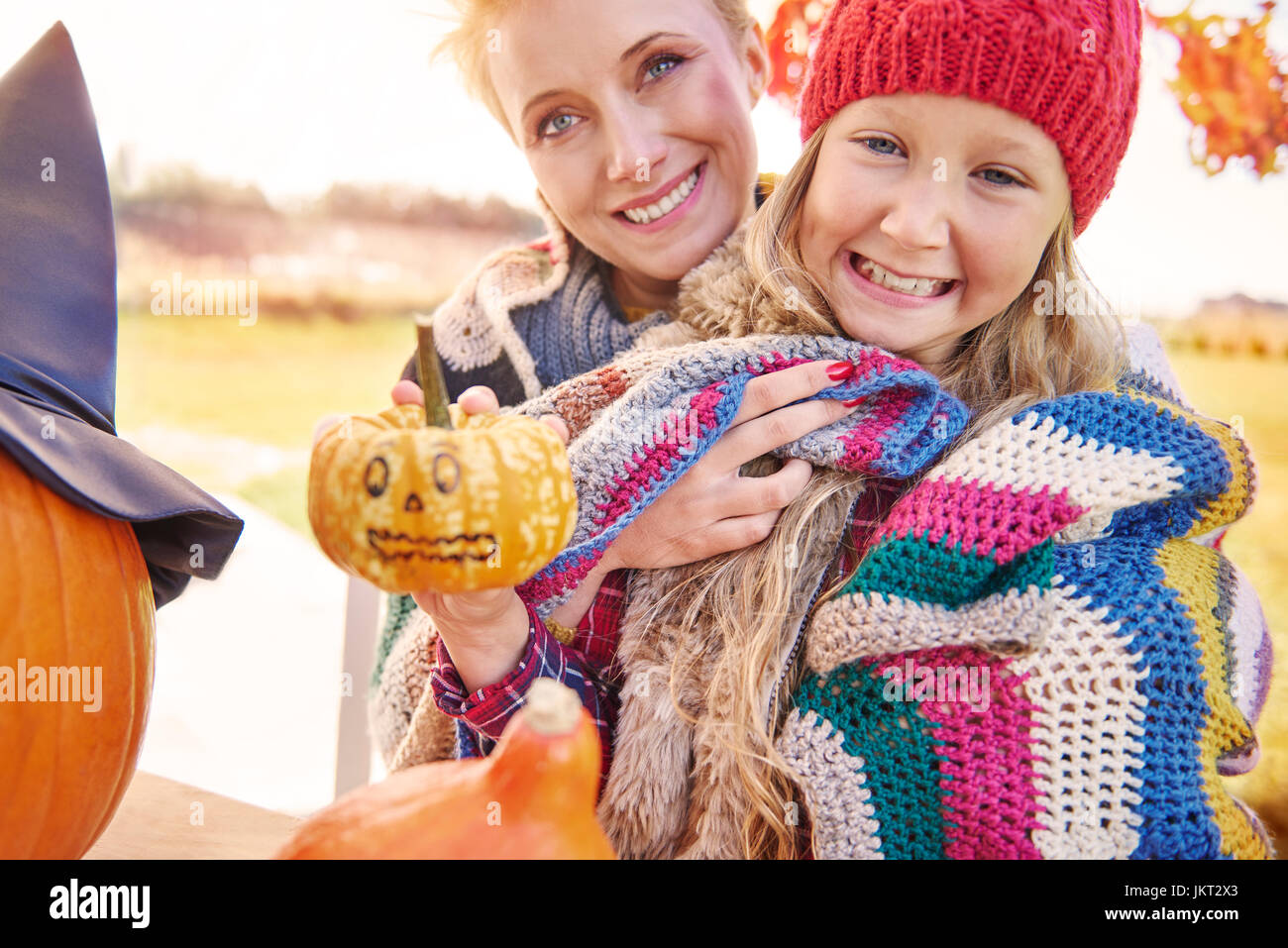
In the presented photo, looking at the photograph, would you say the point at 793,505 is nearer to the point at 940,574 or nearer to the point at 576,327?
the point at 940,574

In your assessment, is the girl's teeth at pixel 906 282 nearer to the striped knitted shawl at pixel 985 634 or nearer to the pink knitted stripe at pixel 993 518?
the striped knitted shawl at pixel 985 634

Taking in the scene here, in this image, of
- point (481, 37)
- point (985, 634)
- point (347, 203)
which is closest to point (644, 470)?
point (985, 634)

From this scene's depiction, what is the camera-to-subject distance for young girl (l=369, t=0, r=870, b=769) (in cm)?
110

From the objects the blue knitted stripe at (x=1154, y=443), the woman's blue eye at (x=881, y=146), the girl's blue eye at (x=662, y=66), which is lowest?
the blue knitted stripe at (x=1154, y=443)

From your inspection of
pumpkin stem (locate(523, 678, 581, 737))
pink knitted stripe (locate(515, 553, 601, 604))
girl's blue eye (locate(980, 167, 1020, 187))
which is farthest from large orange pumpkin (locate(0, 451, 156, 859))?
girl's blue eye (locate(980, 167, 1020, 187))

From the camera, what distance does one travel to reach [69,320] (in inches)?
38.1

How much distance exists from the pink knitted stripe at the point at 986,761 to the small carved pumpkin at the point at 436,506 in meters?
0.48

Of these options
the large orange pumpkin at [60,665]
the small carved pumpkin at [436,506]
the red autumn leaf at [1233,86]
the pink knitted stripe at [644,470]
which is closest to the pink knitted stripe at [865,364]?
the pink knitted stripe at [644,470]

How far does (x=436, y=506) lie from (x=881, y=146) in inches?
28.4

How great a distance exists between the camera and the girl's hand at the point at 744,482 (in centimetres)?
109

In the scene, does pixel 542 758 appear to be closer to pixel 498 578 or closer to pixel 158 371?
pixel 498 578

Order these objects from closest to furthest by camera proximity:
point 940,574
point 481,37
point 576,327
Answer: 1. point 940,574
2. point 481,37
3. point 576,327

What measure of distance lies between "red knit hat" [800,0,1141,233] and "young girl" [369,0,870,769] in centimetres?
32

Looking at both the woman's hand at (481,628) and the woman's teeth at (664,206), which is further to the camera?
the woman's teeth at (664,206)
